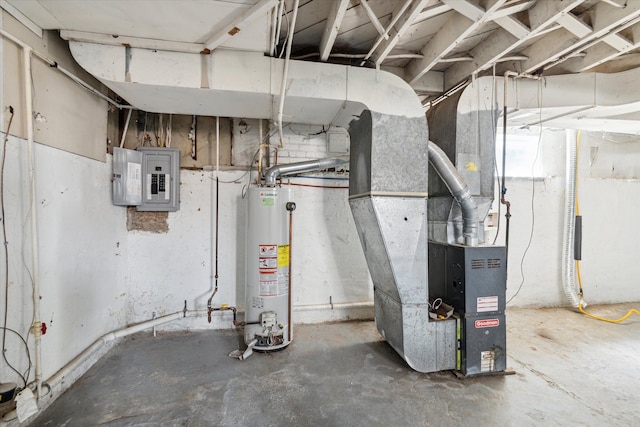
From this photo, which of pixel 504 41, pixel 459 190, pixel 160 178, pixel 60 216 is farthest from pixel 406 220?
pixel 60 216

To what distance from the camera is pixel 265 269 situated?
2289mm

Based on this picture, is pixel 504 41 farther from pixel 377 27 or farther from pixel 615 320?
pixel 615 320

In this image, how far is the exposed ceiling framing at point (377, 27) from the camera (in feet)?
4.77

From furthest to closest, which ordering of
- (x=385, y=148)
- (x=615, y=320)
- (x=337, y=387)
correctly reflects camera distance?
(x=615, y=320) → (x=385, y=148) → (x=337, y=387)

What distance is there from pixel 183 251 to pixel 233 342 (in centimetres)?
97

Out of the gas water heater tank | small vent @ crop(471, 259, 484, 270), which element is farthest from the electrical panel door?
small vent @ crop(471, 259, 484, 270)

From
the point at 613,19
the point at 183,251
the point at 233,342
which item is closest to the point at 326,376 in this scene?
the point at 233,342

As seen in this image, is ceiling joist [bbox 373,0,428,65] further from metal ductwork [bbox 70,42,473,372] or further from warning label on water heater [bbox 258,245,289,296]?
warning label on water heater [bbox 258,245,289,296]

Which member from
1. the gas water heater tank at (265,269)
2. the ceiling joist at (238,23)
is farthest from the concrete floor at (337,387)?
the ceiling joist at (238,23)

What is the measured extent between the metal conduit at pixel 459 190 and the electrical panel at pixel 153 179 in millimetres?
2225

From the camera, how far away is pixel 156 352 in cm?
228

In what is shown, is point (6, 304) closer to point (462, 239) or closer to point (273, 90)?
point (273, 90)

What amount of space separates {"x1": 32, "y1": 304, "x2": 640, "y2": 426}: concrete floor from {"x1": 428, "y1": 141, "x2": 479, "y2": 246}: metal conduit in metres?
1.05

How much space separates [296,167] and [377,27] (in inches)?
46.3
